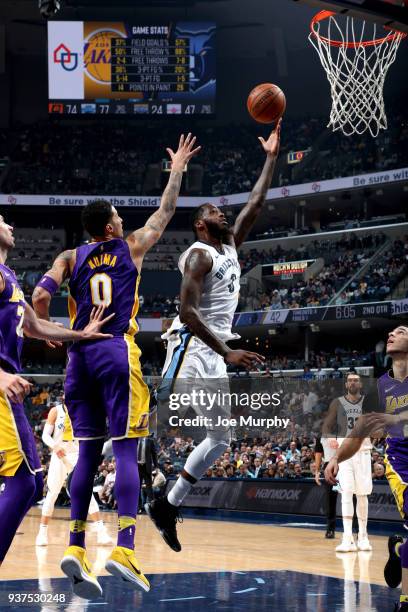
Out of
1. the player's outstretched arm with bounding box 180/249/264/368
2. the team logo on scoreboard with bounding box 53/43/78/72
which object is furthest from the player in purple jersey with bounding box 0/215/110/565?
the team logo on scoreboard with bounding box 53/43/78/72

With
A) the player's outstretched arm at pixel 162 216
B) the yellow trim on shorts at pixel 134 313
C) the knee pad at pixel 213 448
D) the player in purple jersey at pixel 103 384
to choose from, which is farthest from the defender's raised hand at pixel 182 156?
the knee pad at pixel 213 448

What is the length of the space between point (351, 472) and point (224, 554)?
7.02 feet

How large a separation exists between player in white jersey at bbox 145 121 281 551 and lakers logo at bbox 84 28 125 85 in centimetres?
2831

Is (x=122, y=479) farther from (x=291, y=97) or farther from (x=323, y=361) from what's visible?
(x=291, y=97)

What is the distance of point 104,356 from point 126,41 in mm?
30492

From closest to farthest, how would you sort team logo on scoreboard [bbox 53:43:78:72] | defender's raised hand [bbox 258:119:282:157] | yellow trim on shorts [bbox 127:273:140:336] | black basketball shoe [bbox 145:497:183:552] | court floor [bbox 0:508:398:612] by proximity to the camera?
1. yellow trim on shorts [bbox 127:273:140:336]
2. black basketball shoe [bbox 145:497:183:552]
3. defender's raised hand [bbox 258:119:282:157]
4. court floor [bbox 0:508:398:612]
5. team logo on scoreboard [bbox 53:43:78:72]

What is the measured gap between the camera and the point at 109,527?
1531 cm

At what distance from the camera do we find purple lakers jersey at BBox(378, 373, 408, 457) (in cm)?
709

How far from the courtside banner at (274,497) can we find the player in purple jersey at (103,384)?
9885 mm

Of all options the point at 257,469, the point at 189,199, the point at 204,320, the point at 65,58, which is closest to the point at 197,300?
the point at 204,320

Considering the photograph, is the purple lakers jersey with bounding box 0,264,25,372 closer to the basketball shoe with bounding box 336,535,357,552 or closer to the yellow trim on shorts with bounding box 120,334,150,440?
the yellow trim on shorts with bounding box 120,334,150,440

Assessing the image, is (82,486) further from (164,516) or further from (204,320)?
(204,320)

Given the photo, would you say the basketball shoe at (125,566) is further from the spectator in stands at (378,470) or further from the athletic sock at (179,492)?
the spectator in stands at (378,470)

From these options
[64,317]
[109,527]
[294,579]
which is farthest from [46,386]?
[294,579]
